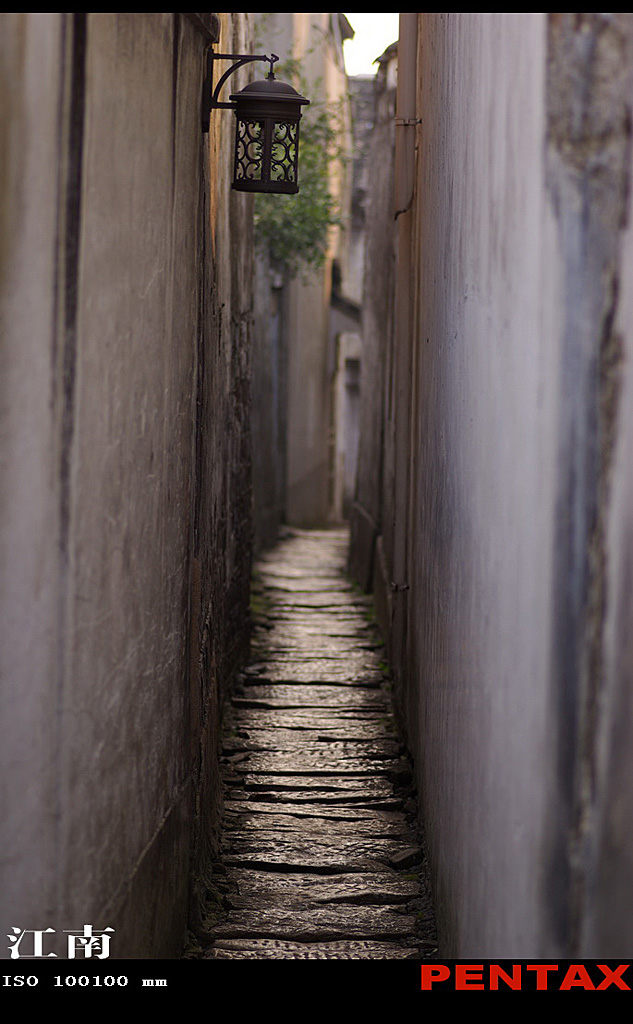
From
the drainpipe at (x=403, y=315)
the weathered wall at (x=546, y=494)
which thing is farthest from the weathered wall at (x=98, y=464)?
the drainpipe at (x=403, y=315)

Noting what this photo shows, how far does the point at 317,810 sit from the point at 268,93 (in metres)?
3.19

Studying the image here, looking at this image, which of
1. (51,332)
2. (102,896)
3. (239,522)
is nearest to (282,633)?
(239,522)

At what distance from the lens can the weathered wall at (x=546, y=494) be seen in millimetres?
2230

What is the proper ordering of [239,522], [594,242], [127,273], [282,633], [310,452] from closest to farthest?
[594,242]
[127,273]
[239,522]
[282,633]
[310,452]

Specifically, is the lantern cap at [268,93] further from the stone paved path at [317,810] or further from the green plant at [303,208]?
the green plant at [303,208]

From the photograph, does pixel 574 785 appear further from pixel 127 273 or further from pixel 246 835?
pixel 246 835

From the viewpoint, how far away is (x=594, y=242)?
2.24 m

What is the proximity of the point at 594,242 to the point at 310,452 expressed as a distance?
497 inches

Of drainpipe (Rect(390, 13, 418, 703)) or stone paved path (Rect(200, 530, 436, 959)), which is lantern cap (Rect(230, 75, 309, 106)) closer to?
drainpipe (Rect(390, 13, 418, 703))

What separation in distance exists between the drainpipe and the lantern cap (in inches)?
60.4

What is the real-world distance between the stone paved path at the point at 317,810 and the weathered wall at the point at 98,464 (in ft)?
1.66

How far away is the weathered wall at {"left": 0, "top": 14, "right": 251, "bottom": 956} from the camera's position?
8.32 feet

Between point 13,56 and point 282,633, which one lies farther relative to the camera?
point 282,633
